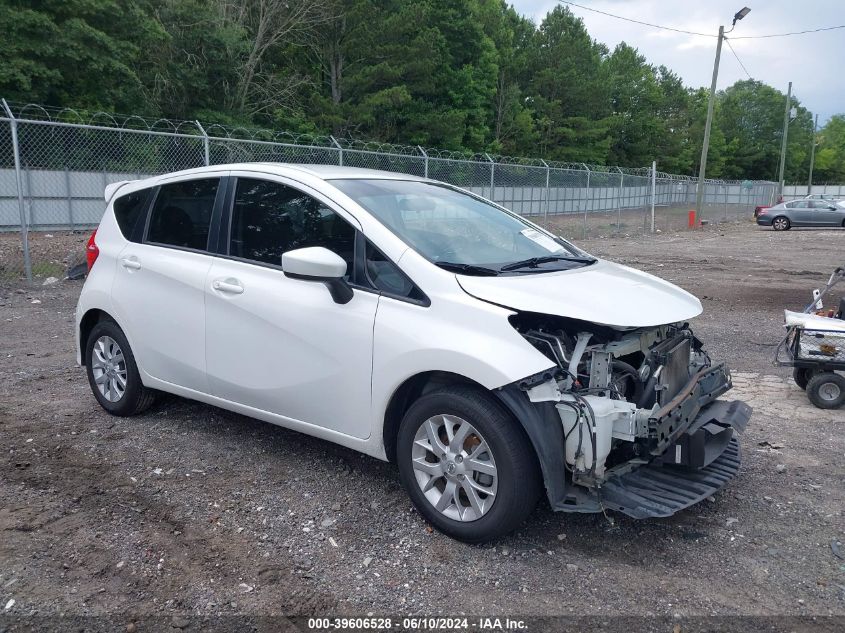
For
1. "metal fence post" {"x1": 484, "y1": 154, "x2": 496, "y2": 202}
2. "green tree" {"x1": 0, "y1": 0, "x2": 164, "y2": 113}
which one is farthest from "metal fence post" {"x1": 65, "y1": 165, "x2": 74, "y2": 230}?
"metal fence post" {"x1": 484, "y1": 154, "x2": 496, "y2": 202}

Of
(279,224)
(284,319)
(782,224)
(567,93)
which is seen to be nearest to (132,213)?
(279,224)

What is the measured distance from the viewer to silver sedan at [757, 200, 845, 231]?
104ft

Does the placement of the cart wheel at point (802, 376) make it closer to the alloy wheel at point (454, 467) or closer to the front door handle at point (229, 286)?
the alloy wheel at point (454, 467)

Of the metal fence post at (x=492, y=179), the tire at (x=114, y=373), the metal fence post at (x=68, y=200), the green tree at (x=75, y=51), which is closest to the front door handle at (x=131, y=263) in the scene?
the tire at (x=114, y=373)

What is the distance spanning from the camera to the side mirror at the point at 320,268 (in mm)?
3541

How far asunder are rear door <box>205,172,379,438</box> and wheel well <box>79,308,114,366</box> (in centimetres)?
130

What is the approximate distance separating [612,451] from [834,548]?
1.18 m

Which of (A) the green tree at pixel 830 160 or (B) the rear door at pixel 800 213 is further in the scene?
(A) the green tree at pixel 830 160

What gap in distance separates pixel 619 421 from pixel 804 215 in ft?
110

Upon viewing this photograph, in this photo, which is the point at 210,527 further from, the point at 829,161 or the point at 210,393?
the point at 829,161

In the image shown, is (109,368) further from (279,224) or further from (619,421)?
(619,421)

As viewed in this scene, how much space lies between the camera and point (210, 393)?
4.41m

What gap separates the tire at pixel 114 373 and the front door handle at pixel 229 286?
105 centimetres

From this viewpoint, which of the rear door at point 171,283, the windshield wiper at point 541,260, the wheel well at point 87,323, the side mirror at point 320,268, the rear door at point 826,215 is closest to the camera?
the side mirror at point 320,268
